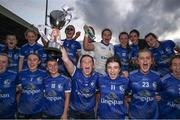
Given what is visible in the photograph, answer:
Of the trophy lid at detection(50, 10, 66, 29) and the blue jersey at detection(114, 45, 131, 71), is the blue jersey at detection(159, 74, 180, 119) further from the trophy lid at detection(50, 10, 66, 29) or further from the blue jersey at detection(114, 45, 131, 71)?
the trophy lid at detection(50, 10, 66, 29)

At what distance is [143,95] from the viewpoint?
6.09 m

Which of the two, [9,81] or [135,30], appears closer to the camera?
[9,81]

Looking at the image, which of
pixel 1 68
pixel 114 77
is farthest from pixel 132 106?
pixel 1 68

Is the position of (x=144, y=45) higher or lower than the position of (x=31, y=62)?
higher

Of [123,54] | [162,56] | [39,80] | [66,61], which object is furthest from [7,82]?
[162,56]

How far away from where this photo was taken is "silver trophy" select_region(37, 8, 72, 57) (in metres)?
5.61

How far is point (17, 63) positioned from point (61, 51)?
112 inches

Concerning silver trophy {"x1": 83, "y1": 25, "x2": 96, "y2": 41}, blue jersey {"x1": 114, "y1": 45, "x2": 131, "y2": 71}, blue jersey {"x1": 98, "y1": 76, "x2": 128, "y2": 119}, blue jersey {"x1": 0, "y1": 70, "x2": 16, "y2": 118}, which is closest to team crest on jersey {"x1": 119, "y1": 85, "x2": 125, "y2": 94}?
blue jersey {"x1": 98, "y1": 76, "x2": 128, "y2": 119}

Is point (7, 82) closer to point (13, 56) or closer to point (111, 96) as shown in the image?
point (13, 56)

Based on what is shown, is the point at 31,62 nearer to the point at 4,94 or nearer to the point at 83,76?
the point at 4,94

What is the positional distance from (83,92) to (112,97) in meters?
0.58

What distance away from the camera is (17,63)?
834 cm

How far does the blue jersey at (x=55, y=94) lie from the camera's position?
21.0 feet

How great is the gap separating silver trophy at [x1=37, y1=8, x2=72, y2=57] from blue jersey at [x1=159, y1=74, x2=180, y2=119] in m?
2.28
